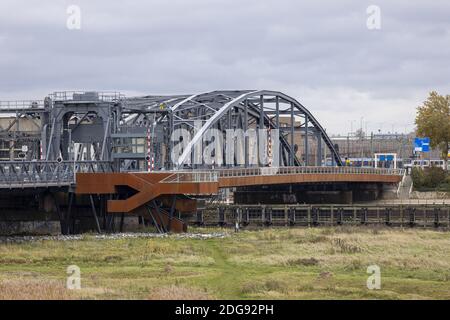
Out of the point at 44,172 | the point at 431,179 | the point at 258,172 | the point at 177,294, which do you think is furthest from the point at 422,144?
the point at 177,294

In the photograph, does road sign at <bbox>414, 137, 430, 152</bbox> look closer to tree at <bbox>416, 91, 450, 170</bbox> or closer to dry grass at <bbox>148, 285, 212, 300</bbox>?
tree at <bbox>416, 91, 450, 170</bbox>

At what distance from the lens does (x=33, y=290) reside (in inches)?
1890

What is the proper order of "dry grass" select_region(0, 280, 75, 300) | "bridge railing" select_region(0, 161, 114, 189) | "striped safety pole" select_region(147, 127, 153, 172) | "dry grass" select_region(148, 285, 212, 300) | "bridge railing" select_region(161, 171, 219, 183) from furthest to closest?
1. "striped safety pole" select_region(147, 127, 153, 172)
2. "bridge railing" select_region(161, 171, 219, 183)
3. "bridge railing" select_region(0, 161, 114, 189)
4. "dry grass" select_region(148, 285, 212, 300)
5. "dry grass" select_region(0, 280, 75, 300)

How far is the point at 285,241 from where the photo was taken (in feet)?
252

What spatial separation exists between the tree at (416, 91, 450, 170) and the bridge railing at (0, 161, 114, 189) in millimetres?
61891

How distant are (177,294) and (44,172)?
112 feet

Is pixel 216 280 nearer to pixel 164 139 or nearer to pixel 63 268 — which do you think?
pixel 63 268

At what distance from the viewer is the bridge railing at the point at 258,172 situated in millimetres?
82875

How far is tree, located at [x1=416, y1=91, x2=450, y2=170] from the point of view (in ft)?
454

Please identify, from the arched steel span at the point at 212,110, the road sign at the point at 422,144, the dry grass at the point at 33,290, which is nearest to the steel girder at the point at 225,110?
the arched steel span at the point at 212,110

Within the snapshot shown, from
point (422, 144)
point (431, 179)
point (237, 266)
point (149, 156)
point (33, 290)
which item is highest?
point (422, 144)

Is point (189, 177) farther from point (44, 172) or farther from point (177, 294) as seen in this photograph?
point (177, 294)

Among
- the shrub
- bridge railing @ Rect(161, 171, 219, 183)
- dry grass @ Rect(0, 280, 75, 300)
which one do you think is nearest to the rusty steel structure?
bridge railing @ Rect(161, 171, 219, 183)
